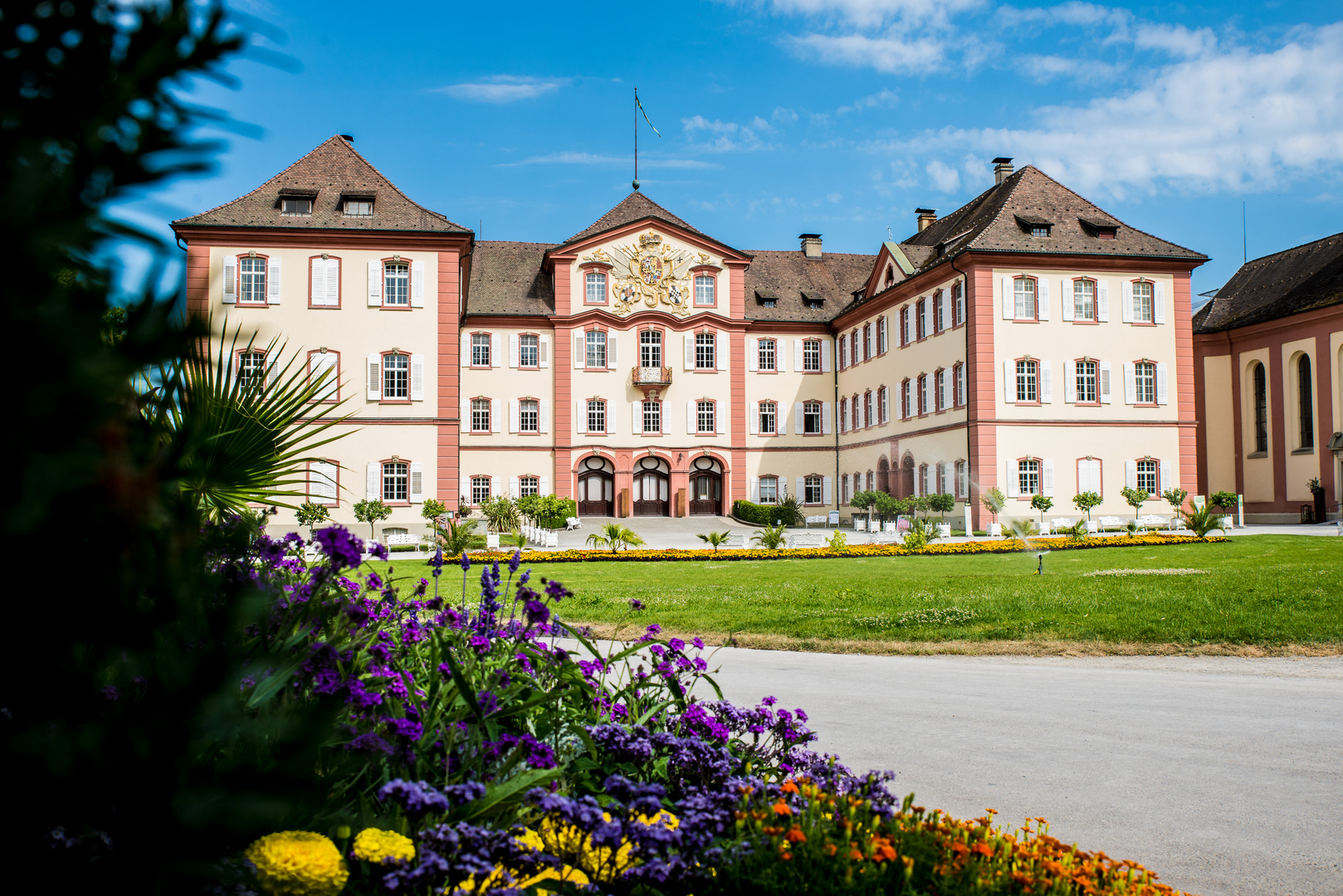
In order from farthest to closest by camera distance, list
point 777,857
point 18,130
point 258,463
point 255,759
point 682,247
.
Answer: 1. point 682,247
2. point 258,463
3. point 777,857
4. point 255,759
5. point 18,130

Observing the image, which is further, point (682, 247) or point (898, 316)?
point (682, 247)

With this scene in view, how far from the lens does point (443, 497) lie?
36.7 m

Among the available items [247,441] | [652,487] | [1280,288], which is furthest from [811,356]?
[247,441]

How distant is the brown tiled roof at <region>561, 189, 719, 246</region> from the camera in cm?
4425

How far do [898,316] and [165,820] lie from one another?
4251 centimetres

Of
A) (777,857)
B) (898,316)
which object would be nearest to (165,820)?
(777,857)

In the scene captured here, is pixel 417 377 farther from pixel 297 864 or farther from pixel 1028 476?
pixel 297 864

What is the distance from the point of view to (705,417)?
45625 millimetres

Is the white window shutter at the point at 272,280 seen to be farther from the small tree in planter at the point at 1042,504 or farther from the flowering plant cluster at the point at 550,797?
the flowering plant cluster at the point at 550,797

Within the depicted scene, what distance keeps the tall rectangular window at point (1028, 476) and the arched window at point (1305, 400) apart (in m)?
12.0

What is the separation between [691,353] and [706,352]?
2.36 ft

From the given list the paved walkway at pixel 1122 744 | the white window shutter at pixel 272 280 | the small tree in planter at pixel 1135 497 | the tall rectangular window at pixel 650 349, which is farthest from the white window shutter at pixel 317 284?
the paved walkway at pixel 1122 744

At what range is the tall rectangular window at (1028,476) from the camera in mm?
35469

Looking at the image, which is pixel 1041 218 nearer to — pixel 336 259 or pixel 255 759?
pixel 336 259
